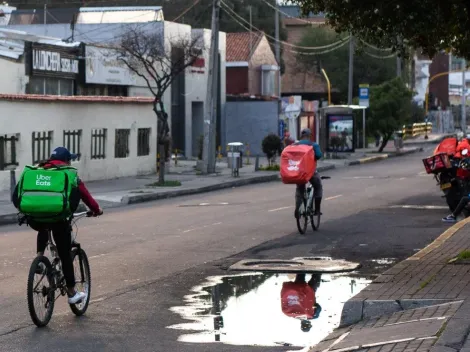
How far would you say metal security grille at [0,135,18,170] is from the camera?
106 feet

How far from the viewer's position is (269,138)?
48.8 meters

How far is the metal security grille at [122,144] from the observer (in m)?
40.6

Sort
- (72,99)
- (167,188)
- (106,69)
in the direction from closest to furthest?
(167,188)
(72,99)
(106,69)

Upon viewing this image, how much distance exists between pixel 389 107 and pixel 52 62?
3079cm

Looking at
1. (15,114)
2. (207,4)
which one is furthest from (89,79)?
(207,4)

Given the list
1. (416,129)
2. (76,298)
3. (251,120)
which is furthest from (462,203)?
(416,129)

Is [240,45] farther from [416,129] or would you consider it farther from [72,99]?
[72,99]

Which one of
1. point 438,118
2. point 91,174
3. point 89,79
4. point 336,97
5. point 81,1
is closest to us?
point 91,174

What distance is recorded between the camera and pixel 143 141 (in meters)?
43.3

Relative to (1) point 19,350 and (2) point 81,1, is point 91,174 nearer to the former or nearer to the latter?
(1) point 19,350

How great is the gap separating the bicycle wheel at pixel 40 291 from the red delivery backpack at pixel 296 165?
8.82 meters

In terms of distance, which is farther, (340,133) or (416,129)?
(416,129)

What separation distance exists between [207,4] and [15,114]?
52193mm

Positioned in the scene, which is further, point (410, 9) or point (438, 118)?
point (438, 118)
